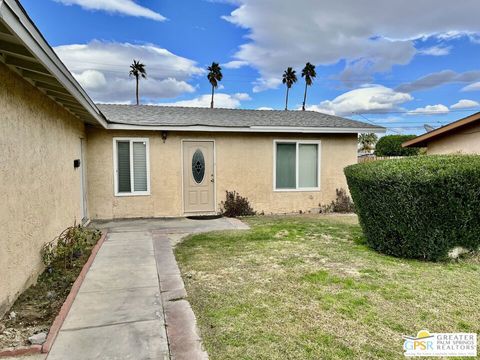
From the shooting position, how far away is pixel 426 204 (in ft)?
15.2

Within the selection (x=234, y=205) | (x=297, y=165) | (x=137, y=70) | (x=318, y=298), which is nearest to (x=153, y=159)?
(x=234, y=205)

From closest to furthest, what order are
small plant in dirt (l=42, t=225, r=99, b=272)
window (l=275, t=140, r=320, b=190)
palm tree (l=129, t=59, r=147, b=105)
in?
small plant in dirt (l=42, t=225, r=99, b=272), window (l=275, t=140, r=320, b=190), palm tree (l=129, t=59, r=147, b=105)

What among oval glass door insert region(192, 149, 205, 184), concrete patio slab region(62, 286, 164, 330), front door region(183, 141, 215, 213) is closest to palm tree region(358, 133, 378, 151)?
front door region(183, 141, 215, 213)

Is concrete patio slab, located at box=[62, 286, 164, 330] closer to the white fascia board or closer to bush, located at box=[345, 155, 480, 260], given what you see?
bush, located at box=[345, 155, 480, 260]

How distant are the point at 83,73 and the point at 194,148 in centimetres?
2601

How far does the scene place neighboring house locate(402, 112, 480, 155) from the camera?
9.12m

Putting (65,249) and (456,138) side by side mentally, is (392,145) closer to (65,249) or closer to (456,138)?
(456,138)

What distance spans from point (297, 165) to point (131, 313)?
24.1 feet

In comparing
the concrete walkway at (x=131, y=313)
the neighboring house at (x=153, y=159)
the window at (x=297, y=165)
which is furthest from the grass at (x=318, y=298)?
the window at (x=297, y=165)

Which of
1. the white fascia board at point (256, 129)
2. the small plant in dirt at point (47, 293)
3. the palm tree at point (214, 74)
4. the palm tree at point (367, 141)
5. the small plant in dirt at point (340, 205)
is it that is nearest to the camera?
the small plant in dirt at point (47, 293)

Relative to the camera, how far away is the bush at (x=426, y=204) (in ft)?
14.9

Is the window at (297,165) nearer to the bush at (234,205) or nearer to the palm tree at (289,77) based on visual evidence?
the bush at (234,205)
